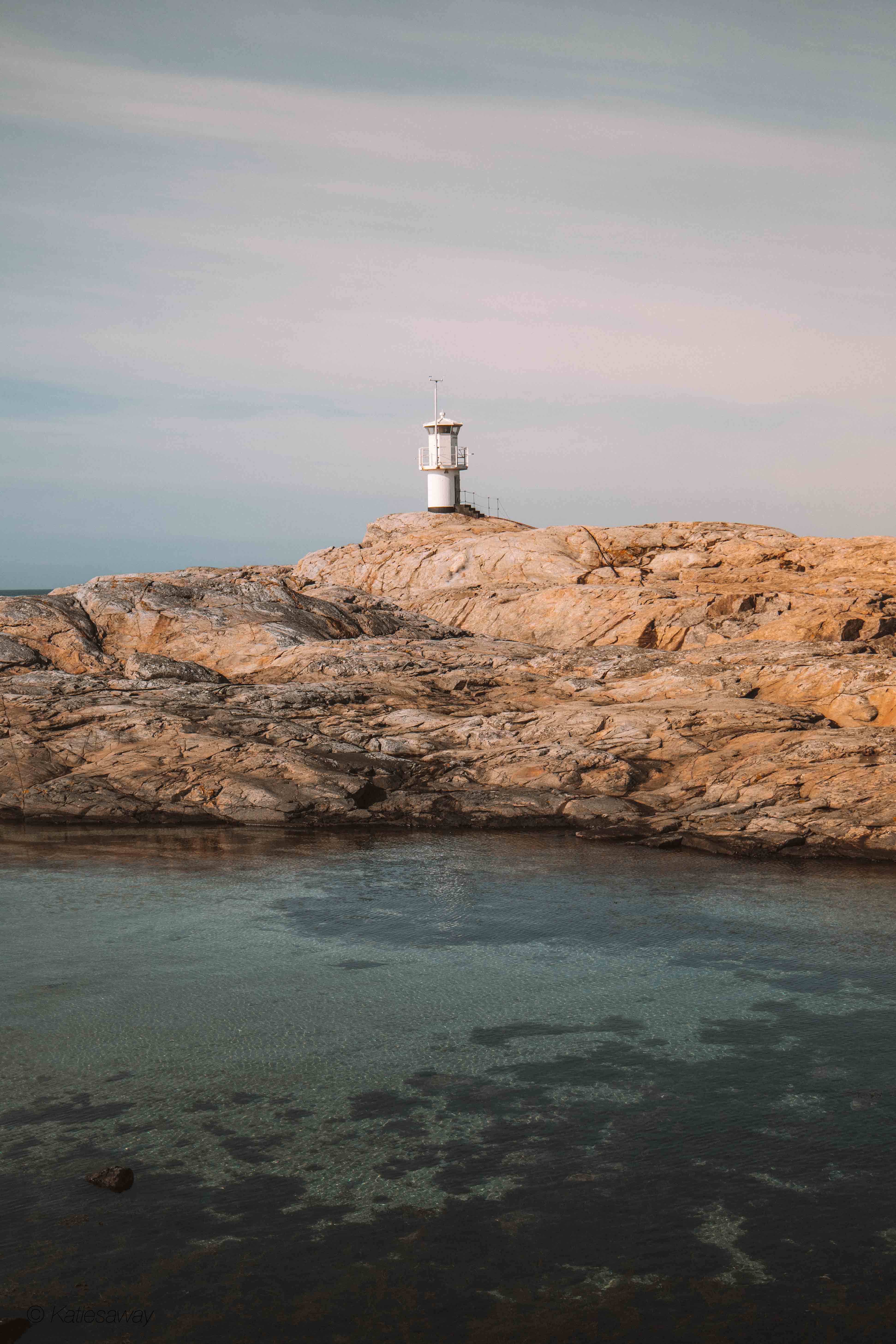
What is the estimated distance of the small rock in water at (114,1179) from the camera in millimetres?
8312

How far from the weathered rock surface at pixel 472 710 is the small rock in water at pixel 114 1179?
12.9 meters

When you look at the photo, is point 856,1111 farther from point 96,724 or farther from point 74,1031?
point 96,724

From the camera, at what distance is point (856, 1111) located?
965cm

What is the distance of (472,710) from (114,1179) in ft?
58.8

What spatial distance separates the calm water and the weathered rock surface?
3698mm

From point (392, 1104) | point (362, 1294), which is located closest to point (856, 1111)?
point (392, 1104)

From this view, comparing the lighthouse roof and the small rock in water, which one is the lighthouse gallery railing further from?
the small rock in water

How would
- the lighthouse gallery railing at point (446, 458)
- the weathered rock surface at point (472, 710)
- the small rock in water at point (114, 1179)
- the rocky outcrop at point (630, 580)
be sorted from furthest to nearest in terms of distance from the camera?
1. the lighthouse gallery railing at point (446, 458)
2. the rocky outcrop at point (630, 580)
3. the weathered rock surface at point (472, 710)
4. the small rock in water at point (114, 1179)

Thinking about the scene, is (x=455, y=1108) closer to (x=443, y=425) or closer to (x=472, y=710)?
(x=472, y=710)

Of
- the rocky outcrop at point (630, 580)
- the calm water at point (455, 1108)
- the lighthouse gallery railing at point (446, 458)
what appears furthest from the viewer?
the lighthouse gallery railing at point (446, 458)

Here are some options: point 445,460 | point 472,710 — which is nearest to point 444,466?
point 445,460

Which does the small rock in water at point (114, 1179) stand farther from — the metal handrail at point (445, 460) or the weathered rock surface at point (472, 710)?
the metal handrail at point (445, 460)

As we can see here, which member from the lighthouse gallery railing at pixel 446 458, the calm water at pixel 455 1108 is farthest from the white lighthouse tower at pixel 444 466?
the calm water at pixel 455 1108

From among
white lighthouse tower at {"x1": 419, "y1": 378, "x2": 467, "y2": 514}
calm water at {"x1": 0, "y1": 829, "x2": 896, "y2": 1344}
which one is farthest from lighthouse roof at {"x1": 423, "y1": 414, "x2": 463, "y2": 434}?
calm water at {"x1": 0, "y1": 829, "x2": 896, "y2": 1344}
